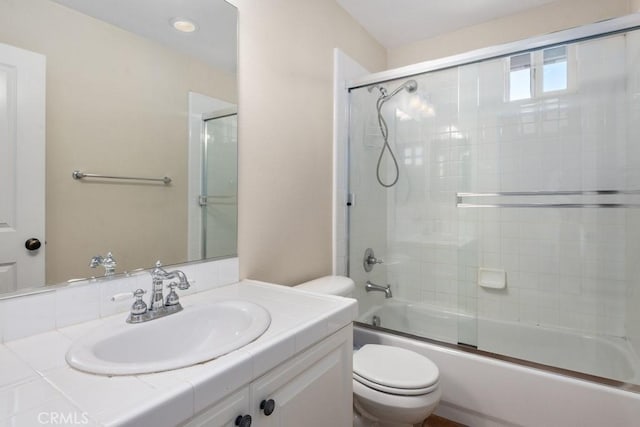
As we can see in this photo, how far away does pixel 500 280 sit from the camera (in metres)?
2.14

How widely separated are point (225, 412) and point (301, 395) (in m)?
0.26

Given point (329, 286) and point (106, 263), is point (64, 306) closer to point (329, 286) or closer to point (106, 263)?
point (106, 263)

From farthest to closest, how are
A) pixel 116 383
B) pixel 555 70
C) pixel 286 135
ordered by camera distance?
1. pixel 555 70
2. pixel 286 135
3. pixel 116 383

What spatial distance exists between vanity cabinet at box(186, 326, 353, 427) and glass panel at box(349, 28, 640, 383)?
98 cm

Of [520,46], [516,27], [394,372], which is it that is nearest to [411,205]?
[520,46]

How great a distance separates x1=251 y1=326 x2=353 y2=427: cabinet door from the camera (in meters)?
0.77

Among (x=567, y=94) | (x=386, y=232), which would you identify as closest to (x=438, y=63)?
(x=567, y=94)

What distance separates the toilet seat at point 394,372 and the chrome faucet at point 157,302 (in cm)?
84

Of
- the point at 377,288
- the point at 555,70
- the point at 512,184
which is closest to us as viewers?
the point at 555,70

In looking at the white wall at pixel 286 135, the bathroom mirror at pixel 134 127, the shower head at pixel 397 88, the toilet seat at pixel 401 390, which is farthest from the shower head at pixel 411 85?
the toilet seat at pixel 401 390

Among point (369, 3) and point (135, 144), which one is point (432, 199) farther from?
point (135, 144)

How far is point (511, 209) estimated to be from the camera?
2.14 metres

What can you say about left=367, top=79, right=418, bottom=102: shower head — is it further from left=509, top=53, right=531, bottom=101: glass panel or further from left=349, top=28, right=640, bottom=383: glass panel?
left=509, top=53, right=531, bottom=101: glass panel

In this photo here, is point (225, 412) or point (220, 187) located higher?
point (220, 187)
